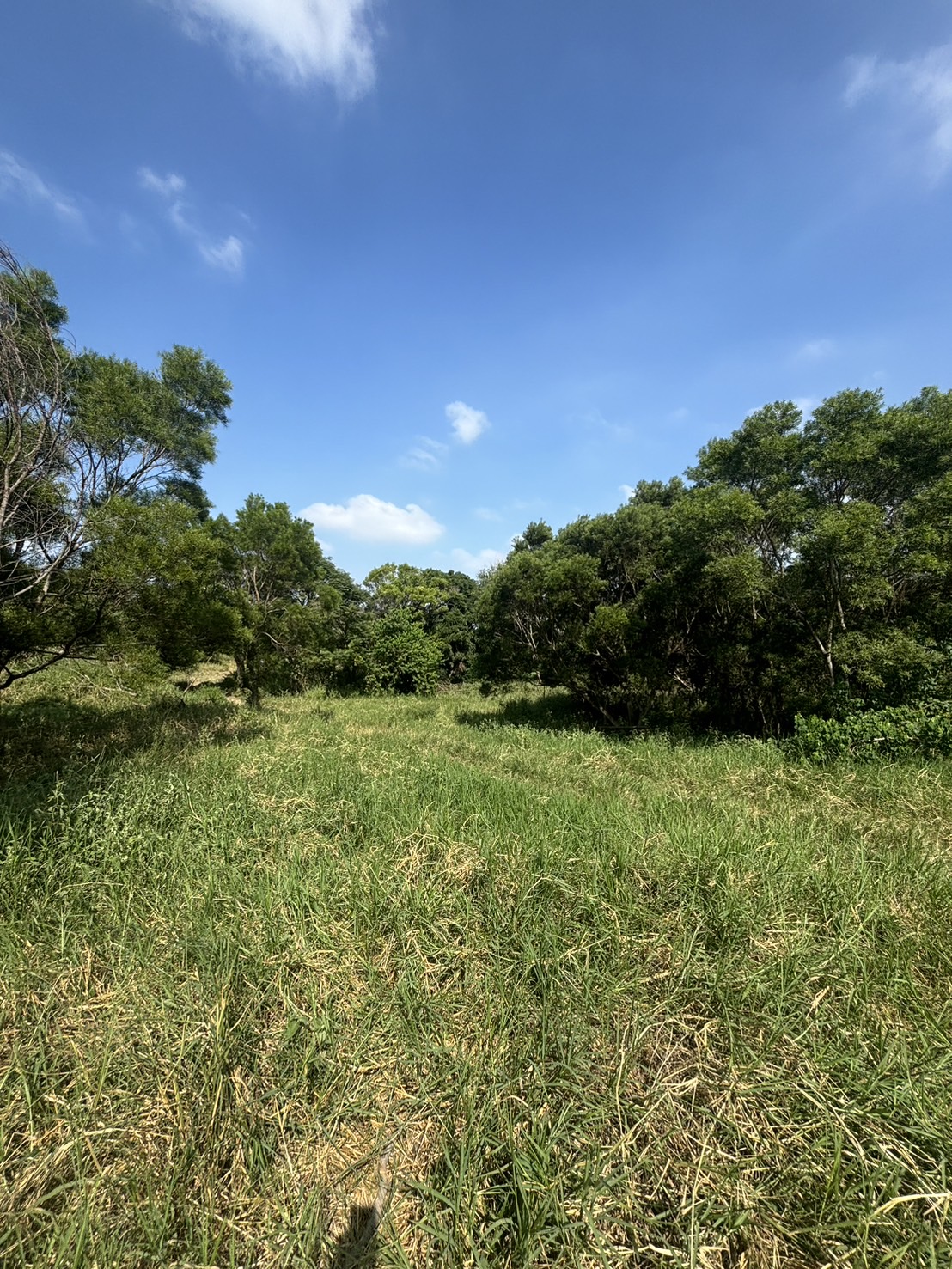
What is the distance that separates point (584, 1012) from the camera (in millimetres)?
2164

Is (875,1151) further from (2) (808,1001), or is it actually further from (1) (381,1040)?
(1) (381,1040)

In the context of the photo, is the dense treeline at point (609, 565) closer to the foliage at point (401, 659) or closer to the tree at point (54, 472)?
the tree at point (54, 472)

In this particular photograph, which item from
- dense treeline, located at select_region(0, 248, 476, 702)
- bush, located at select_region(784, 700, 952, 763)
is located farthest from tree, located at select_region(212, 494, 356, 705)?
bush, located at select_region(784, 700, 952, 763)

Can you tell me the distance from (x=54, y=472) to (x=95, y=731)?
430cm

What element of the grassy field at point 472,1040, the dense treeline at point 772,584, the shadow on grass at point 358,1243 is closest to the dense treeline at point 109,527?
the grassy field at point 472,1040

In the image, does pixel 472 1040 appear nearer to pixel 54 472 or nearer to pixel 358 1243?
pixel 358 1243

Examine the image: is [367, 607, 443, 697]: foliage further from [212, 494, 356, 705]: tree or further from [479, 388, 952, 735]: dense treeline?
[479, 388, 952, 735]: dense treeline

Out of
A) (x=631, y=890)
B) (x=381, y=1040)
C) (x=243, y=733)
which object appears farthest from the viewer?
(x=243, y=733)

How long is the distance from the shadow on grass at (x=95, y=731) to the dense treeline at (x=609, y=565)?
3.43ft

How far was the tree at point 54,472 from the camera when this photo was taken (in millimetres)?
4324

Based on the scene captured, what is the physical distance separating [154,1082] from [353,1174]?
0.92 metres

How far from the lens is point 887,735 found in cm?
620

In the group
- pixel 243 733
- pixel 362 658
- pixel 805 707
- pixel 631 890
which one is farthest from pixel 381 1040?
pixel 362 658

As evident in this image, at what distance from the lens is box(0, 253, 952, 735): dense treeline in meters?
5.47
